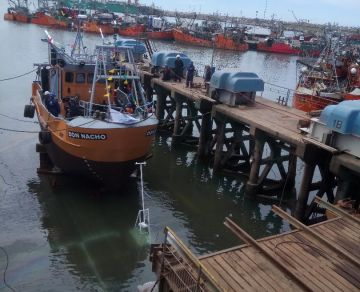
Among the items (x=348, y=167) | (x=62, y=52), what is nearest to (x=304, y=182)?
(x=348, y=167)

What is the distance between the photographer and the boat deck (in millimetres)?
6980

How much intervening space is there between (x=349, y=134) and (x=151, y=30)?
77.8 metres

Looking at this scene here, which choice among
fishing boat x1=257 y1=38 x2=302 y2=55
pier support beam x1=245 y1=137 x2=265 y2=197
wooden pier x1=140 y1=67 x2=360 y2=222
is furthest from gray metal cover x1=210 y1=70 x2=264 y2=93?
fishing boat x1=257 y1=38 x2=302 y2=55

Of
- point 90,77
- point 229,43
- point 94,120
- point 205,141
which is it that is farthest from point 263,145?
point 229,43

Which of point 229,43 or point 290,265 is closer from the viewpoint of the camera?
point 290,265

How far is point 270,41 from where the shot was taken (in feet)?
278

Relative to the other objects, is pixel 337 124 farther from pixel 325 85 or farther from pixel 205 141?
pixel 325 85

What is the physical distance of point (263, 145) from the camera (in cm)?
1608

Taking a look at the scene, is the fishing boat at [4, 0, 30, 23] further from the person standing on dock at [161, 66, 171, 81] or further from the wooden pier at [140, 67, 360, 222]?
the wooden pier at [140, 67, 360, 222]

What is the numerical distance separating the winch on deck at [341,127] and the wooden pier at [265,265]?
4477mm

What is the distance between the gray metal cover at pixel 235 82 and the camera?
1794 cm

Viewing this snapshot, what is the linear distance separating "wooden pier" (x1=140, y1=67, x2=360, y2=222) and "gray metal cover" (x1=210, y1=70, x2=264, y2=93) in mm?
765

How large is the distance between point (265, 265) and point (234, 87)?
1143cm

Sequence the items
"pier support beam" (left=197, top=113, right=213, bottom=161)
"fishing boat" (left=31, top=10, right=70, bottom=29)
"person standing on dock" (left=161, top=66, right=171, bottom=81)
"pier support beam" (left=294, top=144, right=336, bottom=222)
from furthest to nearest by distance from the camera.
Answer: "fishing boat" (left=31, top=10, right=70, bottom=29) → "person standing on dock" (left=161, top=66, right=171, bottom=81) → "pier support beam" (left=197, top=113, right=213, bottom=161) → "pier support beam" (left=294, top=144, right=336, bottom=222)
